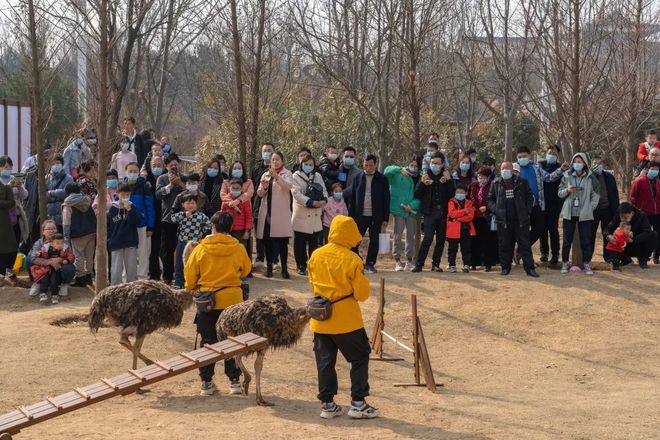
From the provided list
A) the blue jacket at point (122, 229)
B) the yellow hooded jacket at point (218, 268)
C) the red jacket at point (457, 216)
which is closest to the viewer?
the yellow hooded jacket at point (218, 268)

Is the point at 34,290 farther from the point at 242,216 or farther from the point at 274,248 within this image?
the point at 274,248

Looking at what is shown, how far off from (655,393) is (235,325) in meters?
4.73

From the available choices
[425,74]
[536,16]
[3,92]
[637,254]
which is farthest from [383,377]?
[3,92]

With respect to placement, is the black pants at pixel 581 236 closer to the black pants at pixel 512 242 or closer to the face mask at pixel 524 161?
the black pants at pixel 512 242

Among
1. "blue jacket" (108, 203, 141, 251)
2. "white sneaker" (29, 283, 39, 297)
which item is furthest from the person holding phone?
"white sneaker" (29, 283, 39, 297)

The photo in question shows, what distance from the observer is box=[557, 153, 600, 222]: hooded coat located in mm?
16047

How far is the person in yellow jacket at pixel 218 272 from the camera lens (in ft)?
33.0

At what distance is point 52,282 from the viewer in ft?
48.8

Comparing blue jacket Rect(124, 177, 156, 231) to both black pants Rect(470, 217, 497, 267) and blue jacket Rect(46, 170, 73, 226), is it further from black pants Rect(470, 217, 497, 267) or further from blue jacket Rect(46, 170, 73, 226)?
black pants Rect(470, 217, 497, 267)

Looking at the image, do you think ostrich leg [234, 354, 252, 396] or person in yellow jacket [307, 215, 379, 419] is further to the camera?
ostrich leg [234, 354, 252, 396]

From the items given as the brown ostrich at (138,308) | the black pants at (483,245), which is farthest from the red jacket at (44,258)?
the black pants at (483,245)

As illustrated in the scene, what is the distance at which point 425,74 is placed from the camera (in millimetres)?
24656

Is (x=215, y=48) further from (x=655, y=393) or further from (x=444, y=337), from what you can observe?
(x=655, y=393)

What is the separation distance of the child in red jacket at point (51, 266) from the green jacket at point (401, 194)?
5584 millimetres
